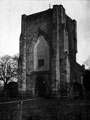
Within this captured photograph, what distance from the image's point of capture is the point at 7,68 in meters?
49.0

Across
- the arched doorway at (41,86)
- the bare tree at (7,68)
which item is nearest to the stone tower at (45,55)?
the arched doorway at (41,86)

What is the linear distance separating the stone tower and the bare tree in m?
15.9

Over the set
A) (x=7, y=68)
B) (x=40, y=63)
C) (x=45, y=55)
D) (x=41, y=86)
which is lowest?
(x=41, y=86)

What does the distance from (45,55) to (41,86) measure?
223 inches

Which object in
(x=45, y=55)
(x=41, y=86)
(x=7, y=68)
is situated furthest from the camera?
(x=7, y=68)

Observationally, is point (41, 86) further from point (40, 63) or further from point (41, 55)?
point (41, 55)

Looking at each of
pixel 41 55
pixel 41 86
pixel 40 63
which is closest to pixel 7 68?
pixel 40 63

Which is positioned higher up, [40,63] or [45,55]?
[45,55]

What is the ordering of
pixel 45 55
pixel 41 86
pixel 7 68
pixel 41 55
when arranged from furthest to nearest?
pixel 7 68
pixel 41 55
pixel 45 55
pixel 41 86

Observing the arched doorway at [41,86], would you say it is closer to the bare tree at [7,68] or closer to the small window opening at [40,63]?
the small window opening at [40,63]

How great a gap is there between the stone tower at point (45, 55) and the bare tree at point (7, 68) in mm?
15928

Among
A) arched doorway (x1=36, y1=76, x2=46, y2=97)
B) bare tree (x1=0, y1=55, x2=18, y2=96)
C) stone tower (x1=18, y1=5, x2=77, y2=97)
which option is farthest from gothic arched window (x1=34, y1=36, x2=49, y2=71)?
bare tree (x1=0, y1=55, x2=18, y2=96)

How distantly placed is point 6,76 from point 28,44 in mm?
17417

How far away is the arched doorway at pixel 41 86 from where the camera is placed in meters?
30.9
